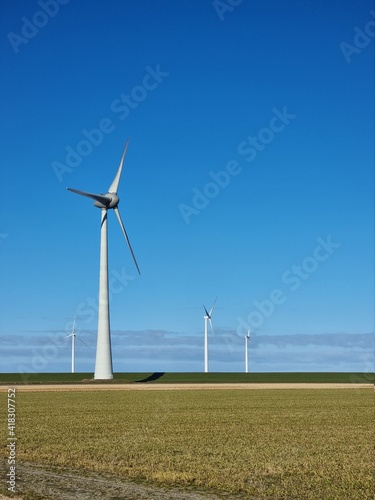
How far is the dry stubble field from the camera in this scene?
66.9ft

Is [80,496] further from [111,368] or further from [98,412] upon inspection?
[111,368]

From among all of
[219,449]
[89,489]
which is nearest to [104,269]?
[219,449]

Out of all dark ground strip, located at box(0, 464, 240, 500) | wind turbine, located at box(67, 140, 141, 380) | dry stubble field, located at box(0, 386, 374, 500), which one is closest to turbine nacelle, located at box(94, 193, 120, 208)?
wind turbine, located at box(67, 140, 141, 380)

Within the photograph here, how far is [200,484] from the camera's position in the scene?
20203mm

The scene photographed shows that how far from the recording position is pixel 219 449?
90.0 feet

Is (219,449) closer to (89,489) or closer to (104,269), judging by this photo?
(89,489)

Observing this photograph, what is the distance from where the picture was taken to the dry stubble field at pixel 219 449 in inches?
803

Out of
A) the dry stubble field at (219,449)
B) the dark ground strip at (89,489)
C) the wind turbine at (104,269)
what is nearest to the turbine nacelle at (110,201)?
the wind turbine at (104,269)

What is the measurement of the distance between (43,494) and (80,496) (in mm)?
1119

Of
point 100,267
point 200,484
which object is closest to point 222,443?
point 200,484

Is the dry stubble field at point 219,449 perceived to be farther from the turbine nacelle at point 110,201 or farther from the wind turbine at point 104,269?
the turbine nacelle at point 110,201

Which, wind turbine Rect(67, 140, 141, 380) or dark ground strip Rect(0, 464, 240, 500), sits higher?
wind turbine Rect(67, 140, 141, 380)

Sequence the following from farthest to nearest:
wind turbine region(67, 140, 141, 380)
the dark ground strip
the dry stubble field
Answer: wind turbine region(67, 140, 141, 380), the dry stubble field, the dark ground strip

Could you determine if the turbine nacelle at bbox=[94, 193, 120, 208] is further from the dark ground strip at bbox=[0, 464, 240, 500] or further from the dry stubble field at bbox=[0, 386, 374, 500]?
the dark ground strip at bbox=[0, 464, 240, 500]
